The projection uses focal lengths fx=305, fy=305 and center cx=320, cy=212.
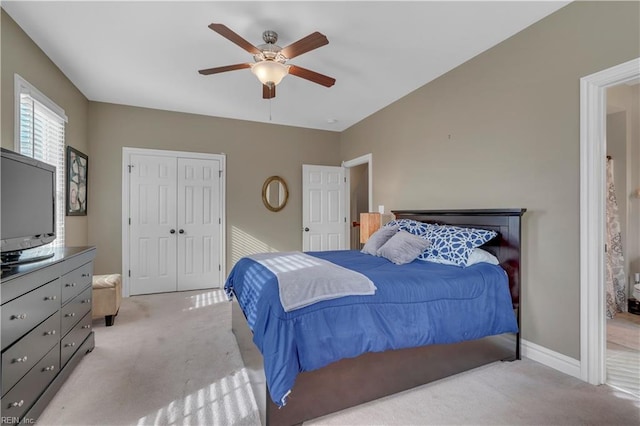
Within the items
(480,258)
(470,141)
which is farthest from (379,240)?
(470,141)

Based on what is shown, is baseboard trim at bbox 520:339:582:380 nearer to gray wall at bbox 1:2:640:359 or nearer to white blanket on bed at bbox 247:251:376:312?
gray wall at bbox 1:2:640:359

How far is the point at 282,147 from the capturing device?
5.21 m

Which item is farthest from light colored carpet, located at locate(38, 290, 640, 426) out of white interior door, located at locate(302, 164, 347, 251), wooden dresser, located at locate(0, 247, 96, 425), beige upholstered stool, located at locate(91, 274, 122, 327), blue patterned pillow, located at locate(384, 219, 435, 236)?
white interior door, located at locate(302, 164, 347, 251)

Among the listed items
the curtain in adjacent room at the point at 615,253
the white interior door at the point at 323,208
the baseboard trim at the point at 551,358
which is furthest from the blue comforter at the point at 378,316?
the white interior door at the point at 323,208

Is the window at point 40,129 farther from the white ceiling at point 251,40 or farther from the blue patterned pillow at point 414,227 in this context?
the blue patterned pillow at point 414,227

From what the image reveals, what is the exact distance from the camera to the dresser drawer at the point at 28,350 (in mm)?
1415

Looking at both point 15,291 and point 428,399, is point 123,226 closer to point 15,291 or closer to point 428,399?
point 15,291

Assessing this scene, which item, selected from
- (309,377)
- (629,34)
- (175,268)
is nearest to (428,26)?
(629,34)

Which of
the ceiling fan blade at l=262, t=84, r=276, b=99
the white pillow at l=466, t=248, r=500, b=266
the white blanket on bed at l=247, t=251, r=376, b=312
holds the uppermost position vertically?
the ceiling fan blade at l=262, t=84, r=276, b=99

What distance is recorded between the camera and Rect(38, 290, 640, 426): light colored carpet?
1722 mm

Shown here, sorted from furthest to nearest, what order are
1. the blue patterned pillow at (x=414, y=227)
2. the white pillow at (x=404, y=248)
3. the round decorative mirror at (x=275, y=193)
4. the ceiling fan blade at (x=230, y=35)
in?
1. the round decorative mirror at (x=275, y=193)
2. the blue patterned pillow at (x=414, y=227)
3. the white pillow at (x=404, y=248)
4. the ceiling fan blade at (x=230, y=35)

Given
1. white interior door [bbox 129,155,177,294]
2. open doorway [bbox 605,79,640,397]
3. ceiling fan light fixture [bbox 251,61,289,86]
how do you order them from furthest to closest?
1. white interior door [bbox 129,155,177,294]
2. open doorway [bbox 605,79,640,397]
3. ceiling fan light fixture [bbox 251,61,289,86]

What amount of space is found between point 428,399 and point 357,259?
1.23 meters

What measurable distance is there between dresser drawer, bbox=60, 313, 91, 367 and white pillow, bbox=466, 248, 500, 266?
295 centimetres
